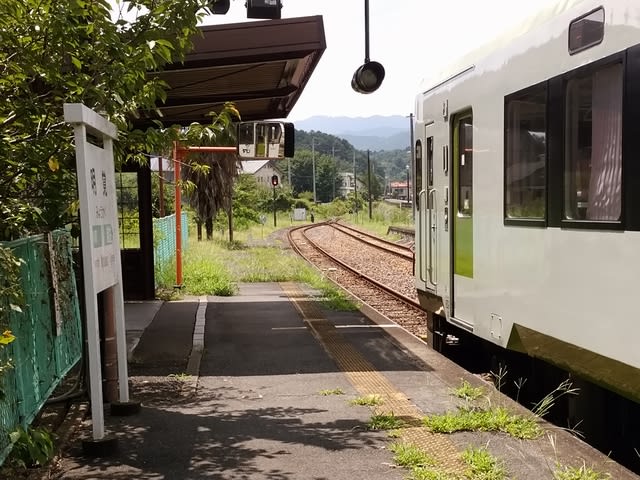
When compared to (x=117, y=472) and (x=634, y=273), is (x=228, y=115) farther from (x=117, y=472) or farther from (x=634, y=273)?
(x=634, y=273)

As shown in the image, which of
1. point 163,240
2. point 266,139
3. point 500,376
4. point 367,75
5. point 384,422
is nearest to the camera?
point 384,422

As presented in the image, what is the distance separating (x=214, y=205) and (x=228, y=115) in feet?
94.2

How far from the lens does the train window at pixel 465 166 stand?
6.44 m

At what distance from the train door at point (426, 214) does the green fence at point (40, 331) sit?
3.68m

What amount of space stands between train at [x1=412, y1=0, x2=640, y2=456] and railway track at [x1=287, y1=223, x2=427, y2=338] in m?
4.01

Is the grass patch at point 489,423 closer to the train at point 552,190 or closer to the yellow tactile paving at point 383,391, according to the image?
the yellow tactile paving at point 383,391

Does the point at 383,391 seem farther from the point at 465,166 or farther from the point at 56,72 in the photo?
the point at 56,72

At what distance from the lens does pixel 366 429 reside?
5.09 m

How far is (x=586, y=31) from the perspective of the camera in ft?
13.8

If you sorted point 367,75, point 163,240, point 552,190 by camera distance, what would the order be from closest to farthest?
point 552,190, point 367,75, point 163,240

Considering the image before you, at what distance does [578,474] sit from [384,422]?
153 cm

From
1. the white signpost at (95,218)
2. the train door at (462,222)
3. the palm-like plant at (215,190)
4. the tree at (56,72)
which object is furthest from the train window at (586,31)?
the palm-like plant at (215,190)

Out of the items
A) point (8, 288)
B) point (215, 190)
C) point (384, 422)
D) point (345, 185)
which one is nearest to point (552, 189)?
point (384, 422)

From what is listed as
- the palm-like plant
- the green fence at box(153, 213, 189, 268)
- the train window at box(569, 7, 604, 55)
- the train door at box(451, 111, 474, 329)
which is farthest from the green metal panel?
the palm-like plant
